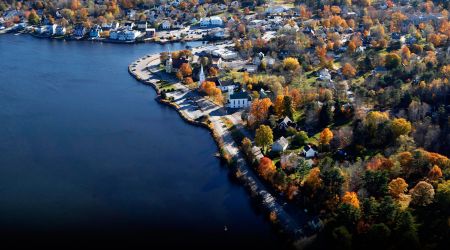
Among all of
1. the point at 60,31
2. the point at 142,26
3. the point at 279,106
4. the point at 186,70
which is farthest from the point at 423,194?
the point at 60,31

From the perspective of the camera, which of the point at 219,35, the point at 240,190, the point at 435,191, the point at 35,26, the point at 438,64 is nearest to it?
the point at 435,191

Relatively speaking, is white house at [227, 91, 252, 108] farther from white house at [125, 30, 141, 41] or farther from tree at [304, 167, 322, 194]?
white house at [125, 30, 141, 41]

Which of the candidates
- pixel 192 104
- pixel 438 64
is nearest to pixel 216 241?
pixel 192 104

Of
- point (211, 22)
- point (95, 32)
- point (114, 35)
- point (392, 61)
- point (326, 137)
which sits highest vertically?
point (211, 22)

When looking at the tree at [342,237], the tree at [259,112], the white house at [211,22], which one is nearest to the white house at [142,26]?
the white house at [211,22]

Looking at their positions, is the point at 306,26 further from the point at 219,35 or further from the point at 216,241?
the point at 216,241

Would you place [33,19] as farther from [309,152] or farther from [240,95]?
[309,152]

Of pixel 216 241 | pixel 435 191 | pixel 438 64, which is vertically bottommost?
pixel 216 241

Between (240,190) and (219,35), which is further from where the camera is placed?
(219,35)
